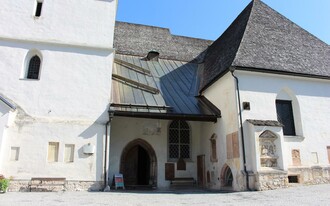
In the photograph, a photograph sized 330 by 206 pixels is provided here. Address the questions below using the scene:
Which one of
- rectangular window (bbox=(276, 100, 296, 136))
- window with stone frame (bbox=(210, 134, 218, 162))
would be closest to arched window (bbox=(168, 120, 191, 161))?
window with stone frame (bbox=(210, 134, 218, 162))

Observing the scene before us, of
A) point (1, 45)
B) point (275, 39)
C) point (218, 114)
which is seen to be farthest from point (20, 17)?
point (275, 39)

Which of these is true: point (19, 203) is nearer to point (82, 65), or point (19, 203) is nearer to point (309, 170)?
point (82, 65)

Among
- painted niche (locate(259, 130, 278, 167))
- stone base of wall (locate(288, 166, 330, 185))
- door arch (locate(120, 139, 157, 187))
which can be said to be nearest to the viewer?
painted niche (locate(259, 130, 278, 167))

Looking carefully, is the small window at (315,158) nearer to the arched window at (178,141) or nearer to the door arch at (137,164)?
the arched window at (178,141)

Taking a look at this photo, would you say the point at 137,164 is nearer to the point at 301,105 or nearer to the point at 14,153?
the point at 14,153

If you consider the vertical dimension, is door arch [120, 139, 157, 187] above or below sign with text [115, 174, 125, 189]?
above

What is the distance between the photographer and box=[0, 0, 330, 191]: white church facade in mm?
10445

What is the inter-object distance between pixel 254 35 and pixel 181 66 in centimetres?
552

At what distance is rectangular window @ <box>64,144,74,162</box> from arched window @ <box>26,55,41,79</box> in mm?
3297

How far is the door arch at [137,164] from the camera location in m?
12.9

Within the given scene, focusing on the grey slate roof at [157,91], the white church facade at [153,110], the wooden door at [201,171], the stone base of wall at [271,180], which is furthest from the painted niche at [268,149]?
the wooden door at [201,171]

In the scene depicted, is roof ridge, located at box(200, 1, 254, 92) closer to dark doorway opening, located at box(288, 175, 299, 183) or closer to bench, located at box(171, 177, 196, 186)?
bench, located at box(171, 177, 196, 186)

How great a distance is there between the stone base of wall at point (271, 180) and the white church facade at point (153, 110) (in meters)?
0.04

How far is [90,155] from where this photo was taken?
10773 mm
